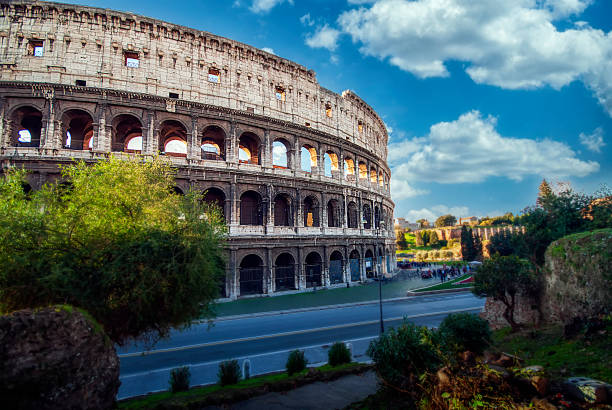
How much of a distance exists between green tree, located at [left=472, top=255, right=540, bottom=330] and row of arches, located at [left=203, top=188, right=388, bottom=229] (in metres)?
15.6

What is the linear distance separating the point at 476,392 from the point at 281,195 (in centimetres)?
2243

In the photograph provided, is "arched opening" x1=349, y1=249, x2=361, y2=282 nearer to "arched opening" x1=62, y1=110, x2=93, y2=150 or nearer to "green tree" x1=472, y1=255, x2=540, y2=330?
"green tree" x1=472, y1=255, x2=540, y2=330

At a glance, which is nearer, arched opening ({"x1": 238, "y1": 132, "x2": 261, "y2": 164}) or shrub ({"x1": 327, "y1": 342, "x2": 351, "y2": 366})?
shrub ({"x1": 327, "y1": 342, "x2": 351, "y2": 366})

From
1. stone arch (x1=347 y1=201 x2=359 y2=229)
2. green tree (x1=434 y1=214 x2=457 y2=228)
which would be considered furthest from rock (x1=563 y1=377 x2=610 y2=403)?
green tree (x1=434 y1=214 x2=457 y2=228)

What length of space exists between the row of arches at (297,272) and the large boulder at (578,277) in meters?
14.7

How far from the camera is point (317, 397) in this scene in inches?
289

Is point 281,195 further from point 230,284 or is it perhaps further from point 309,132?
point 230,284

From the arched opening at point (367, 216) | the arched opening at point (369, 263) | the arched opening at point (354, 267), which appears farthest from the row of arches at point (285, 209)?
the arched opening at point (369, 263)

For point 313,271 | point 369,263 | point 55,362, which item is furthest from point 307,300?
point 55,362

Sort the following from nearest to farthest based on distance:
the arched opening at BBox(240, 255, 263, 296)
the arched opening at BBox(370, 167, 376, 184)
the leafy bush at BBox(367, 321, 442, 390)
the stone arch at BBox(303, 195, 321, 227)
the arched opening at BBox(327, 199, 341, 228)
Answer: the leafy bush at BBox(367, 321, 442, 390) → the arched opening at BBox(240, 255, 263, 296) → the stone arch at BBox(303, 195, 321, 227) → the arched opening at BBox(327, 199, 341, 228) → the arched opening at BBox(370, 167, 376, 184)

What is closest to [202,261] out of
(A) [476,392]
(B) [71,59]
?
(A) [476,392]

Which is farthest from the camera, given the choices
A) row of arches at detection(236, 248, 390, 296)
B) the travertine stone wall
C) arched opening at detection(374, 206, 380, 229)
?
arched opening at detection(374, 206, 380, 229)

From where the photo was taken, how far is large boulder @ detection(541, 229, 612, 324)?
8.43 metres

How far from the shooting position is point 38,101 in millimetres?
19922
